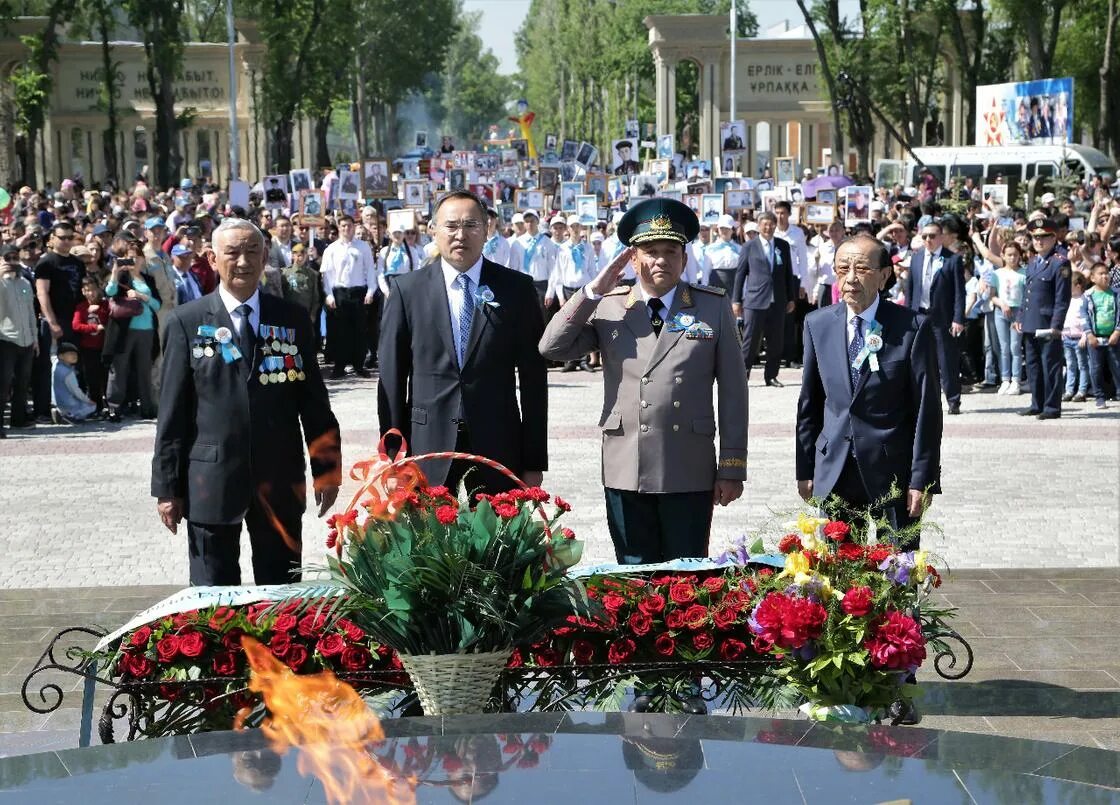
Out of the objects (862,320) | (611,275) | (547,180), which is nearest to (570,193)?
(547,180)

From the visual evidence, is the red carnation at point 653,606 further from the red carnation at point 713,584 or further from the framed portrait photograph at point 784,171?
the framed portrait photograph at point 784,171

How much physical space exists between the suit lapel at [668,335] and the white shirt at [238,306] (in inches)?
58.5

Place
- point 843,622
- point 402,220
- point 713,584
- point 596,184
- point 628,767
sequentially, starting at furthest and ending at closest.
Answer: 1. point 596,184
2. point 402,220
3. point 713,584
4. point 843,622
5. point 628,767

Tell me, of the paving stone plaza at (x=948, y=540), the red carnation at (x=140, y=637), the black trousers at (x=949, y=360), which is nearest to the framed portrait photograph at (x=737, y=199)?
the paving stone plaza at (x=948, y=540)

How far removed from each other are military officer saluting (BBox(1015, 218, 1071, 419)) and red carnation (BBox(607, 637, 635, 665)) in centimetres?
1125

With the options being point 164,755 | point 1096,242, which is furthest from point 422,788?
point 1096,242

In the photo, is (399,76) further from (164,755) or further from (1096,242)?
(164,755)

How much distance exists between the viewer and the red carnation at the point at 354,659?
479 centimetres

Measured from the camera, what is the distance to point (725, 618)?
16.0 ft

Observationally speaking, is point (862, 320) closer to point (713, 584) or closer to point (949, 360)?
point (713, 584)

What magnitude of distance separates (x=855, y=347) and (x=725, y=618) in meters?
1.96

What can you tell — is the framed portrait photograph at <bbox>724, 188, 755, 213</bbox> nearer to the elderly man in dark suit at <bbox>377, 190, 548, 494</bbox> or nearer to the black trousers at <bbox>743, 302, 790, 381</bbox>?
the black trousers at <bbox>743, 302, 790, 381</bbox>

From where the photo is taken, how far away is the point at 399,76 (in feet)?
294

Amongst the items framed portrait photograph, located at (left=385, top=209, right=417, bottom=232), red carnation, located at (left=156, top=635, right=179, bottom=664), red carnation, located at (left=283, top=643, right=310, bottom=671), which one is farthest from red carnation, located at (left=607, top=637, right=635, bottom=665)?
framed portrait photograph, located at (left=385, top=209, right=417, bottom=232)
